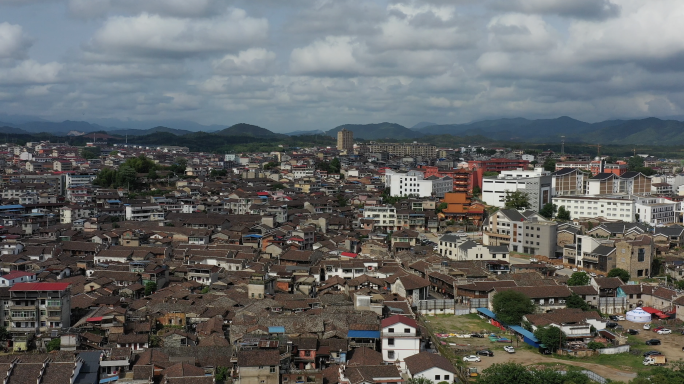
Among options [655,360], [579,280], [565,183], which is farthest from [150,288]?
[565,183]

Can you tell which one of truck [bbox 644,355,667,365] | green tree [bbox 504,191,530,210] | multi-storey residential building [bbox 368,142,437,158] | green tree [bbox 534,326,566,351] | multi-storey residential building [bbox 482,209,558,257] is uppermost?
multi-storey residential building [bbox 368,142,437,158]

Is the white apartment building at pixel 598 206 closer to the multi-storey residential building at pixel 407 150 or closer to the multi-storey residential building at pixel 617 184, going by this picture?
the multi-storey residential building at pixel 617 184

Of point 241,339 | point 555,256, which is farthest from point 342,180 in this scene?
point 241,339

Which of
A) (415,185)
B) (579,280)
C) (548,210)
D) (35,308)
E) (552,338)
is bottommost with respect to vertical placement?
(552,338)

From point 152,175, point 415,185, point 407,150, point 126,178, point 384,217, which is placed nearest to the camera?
point 384,217

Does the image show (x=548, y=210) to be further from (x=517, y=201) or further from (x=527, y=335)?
(x=527, y=335)

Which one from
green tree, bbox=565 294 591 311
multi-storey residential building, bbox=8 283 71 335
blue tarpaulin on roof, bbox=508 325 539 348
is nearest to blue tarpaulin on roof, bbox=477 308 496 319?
blue tarpaulin on roof, bbox=508 325 539 348

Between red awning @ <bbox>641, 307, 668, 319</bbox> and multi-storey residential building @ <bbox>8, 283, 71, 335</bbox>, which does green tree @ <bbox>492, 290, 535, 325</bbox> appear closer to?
red awning @ <bbox>641, 307, 668, 319</bbox>

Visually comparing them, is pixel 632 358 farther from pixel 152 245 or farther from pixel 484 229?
pixel 152 245
